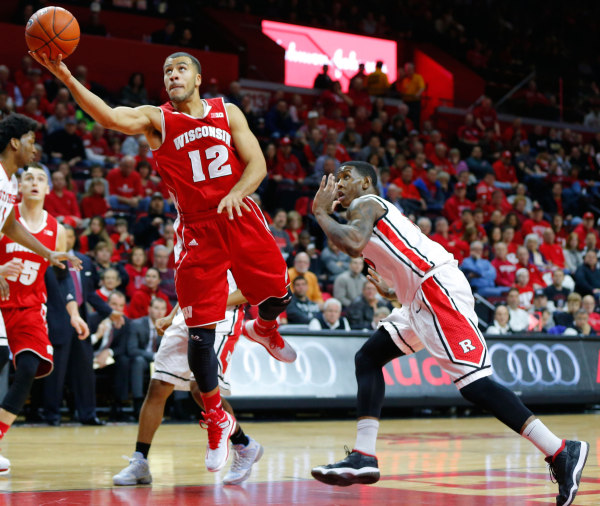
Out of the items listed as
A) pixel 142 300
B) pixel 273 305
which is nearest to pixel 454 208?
pixel 142 300

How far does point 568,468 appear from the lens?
490cm

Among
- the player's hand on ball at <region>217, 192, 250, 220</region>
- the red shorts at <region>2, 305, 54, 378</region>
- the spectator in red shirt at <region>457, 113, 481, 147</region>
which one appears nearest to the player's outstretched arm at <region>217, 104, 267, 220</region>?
the player's hand on ball at <region>217, 192, 250, 220</region>

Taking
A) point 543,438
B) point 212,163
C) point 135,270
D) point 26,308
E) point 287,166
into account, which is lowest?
point 543,438

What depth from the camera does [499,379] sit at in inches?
501

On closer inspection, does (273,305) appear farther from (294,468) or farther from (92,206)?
(92,206)

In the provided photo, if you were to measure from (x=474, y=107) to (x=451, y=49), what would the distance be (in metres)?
3.01

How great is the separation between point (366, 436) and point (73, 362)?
6.11m

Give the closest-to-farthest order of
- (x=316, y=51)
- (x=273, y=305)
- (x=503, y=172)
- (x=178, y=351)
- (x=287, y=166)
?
1. (x=273, y=305)
2. (x=178, y=351)
3. (x=287, y=166)
4. (x=503, y=172)
5. (x=316, y=51)

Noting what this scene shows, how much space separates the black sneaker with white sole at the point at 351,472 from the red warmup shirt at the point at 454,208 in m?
12.8

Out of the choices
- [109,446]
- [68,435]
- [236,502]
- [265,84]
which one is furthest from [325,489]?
[265,84]

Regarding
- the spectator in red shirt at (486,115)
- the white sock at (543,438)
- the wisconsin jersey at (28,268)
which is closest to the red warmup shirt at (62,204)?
the wisconsin jersey at (28,268)

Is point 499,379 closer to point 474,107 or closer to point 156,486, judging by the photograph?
point 156,486

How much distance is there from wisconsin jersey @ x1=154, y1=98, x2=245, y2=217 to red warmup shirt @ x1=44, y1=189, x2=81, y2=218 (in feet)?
25.6

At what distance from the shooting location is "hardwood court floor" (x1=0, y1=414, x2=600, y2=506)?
5.09m
